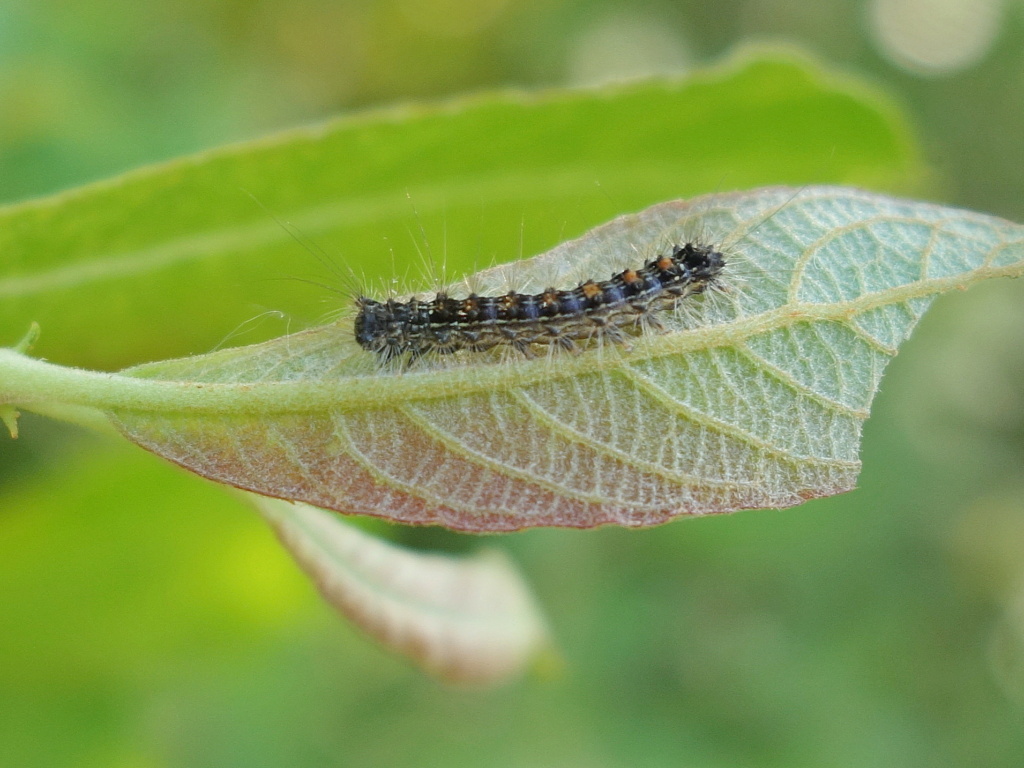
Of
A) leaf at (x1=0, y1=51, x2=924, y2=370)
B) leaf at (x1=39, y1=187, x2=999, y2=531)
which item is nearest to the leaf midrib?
leaf at (x1=39, y1=187, x2=999, y2=531)

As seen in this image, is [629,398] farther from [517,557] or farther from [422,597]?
[517,557]

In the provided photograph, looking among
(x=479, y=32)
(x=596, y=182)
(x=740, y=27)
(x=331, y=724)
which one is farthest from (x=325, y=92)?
(x=740, y=27)

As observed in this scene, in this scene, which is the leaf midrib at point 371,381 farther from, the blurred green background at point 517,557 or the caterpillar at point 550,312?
the blurred green background at point 517,557

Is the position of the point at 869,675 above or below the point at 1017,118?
below

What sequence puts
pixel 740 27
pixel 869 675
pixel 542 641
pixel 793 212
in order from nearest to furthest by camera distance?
1. pixel 793 212
2. pixel 542 641
3. pixel 869 675
4. pixel 740 27

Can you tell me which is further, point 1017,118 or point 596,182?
point 1017,118

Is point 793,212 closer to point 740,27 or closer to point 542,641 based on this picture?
point 542,641

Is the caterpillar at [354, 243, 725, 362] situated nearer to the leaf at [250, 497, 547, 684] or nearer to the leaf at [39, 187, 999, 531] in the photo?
the leaf at [39, 187, 999, 531]

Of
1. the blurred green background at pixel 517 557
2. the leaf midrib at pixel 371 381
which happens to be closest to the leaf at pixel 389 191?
the blurred green background at pixel 517 557
